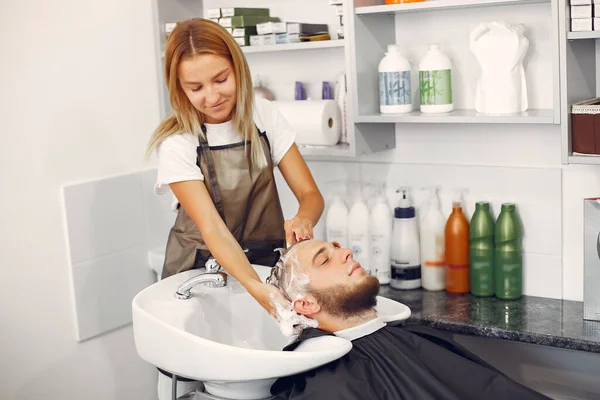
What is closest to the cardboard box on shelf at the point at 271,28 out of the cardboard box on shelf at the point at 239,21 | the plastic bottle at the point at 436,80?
the cardboard box on shelf at the point at 239,21

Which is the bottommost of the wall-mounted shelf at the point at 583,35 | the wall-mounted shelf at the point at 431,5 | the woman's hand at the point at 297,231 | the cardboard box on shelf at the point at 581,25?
the woman's hand at the point at 297,231

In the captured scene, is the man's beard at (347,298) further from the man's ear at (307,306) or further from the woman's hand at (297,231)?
the woman's hand at (297,231)

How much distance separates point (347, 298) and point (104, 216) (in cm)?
124

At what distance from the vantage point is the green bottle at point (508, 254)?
8.32ft

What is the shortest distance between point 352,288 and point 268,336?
405 mm

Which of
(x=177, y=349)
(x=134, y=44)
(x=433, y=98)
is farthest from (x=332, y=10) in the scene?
(x=177, y=349)

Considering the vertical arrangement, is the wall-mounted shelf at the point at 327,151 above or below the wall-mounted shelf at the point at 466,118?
below

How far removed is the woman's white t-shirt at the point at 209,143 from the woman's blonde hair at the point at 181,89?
0.11ft

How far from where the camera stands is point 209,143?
7.74 ft

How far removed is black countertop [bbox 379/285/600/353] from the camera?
2.25 metres

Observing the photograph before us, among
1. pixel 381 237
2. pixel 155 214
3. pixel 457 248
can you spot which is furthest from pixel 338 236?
pixel 155 214

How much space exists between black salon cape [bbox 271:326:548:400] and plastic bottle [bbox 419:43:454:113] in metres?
0.83

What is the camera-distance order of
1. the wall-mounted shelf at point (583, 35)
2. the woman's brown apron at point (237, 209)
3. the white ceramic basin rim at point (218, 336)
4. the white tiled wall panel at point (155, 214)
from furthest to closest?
1. the white tiled wall panel at point (155, 214)
2. the woman's brown apron at point (237, 209)
3. the wall-mounted shelf at point (583, 35)
4. the white ceramic basin rim at point (218, 336)

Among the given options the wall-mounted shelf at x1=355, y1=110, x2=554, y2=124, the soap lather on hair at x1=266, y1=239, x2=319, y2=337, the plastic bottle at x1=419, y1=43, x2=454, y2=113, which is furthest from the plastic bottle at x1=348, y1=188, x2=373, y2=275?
the soap lather on hair at x1=266, y1=239, x2=319, y2=337
